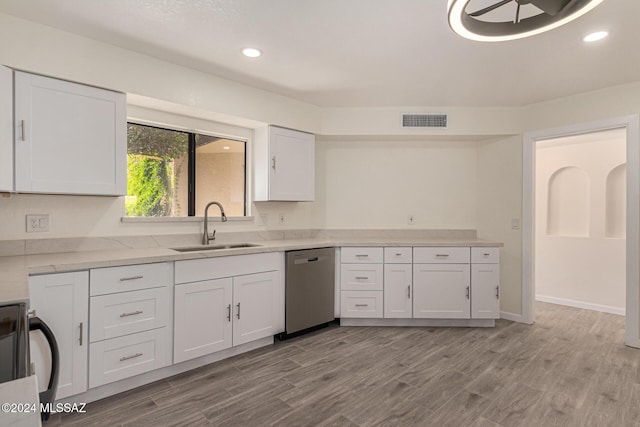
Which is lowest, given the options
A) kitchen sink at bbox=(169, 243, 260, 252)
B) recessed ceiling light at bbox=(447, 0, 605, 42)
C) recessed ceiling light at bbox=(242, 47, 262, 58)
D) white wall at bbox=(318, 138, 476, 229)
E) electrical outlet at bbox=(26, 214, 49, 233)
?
kitchen sink at bbox=(169, 243, 260, 252)

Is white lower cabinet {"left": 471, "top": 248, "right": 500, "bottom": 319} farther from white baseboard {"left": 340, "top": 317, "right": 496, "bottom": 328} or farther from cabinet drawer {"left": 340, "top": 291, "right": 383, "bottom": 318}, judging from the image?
cabinet drawer {"left": 340, "top": 291, "right": 383, "bottom": 318}

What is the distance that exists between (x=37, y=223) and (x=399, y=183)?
3.47m

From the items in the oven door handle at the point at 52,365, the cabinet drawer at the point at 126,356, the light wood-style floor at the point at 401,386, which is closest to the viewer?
the oven door handle at the point at 52,365

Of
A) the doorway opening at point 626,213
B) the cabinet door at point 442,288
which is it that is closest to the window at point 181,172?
the cabinet door at point 442,288

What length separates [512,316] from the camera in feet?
12.6

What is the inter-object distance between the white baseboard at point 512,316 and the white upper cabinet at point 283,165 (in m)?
2.57

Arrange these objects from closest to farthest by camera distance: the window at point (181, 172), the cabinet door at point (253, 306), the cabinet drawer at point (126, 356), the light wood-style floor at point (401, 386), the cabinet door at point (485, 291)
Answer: the light wood-style floor at point (401, 386)
the cabinet drawer at point (126, 356)
the cabinet door at point (253, 306)
the window at point (181, 172)
the cabinet door at point (485, 291)

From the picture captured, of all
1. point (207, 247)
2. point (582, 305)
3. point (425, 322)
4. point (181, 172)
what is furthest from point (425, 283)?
point (181, 172)

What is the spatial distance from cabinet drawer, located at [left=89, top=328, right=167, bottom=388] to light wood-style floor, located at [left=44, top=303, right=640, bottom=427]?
15 centimetres

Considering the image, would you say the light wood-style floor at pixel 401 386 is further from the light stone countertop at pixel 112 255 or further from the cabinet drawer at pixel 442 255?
the light stone countertop at pixel 112 255

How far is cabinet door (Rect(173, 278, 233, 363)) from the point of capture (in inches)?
96.1

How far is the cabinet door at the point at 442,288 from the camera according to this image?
3545 millimetres

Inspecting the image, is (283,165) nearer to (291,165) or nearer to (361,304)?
(291,165)

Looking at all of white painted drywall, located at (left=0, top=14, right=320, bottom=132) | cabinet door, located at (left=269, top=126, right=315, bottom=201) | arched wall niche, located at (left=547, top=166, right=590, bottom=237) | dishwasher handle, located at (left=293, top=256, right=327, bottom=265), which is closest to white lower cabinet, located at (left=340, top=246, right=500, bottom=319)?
dishwasher handle, located at (left=293, top=256, right=327, bottom=265)
